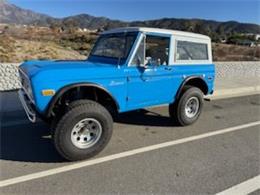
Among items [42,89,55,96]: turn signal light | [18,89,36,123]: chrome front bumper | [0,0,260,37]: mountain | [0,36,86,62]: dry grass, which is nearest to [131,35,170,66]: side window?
[42,89,55,96]: turn signal light

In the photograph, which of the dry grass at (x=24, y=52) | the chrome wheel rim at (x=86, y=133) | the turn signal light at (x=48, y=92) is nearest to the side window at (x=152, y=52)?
the chrome wheel rim at (x=86, y=133)

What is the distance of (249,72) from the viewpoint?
13812 millimetres

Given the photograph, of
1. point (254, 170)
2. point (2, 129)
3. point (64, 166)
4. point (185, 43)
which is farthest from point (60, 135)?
point (185, 43)

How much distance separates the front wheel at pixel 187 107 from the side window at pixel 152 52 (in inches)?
33.8

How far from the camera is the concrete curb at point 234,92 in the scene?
355 inches

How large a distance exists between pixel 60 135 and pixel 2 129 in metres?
1.94

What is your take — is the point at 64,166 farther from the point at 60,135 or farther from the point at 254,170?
the point at 254,170

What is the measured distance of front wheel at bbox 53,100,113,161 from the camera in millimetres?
3811

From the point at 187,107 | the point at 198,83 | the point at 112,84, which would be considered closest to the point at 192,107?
the point at 187,107

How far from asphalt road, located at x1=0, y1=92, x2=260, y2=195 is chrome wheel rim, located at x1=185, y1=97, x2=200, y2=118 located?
9.6 inches

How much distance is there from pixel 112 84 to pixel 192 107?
2273mm

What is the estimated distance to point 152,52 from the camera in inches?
210

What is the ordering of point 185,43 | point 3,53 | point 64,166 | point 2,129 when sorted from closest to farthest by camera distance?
point 64,166 < point 2,129 < point 185,43 < point 3,53

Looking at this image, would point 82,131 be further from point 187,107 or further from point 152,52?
point 187,107
